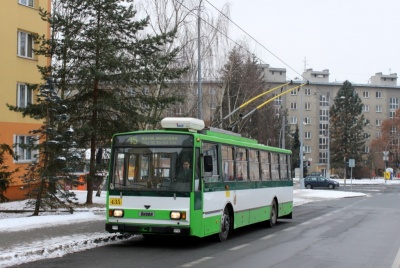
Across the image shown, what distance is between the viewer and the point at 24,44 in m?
29.7

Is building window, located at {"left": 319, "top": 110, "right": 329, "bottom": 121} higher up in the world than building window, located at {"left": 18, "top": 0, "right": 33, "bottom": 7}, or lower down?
higher up

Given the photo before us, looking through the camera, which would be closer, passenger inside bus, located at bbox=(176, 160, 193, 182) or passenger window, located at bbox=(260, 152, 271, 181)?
passenger inside bus, located at bbox=(176, 160, 193, 182)

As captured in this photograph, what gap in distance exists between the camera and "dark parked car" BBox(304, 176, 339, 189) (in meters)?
59.7

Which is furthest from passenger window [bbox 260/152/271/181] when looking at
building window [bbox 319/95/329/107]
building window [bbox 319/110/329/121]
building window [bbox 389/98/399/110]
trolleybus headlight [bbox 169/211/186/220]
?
building window [bbox 389/98/399/110]

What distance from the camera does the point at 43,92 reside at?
742 inches

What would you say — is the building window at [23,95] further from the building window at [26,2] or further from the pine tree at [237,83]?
the pine tree at [237,83]

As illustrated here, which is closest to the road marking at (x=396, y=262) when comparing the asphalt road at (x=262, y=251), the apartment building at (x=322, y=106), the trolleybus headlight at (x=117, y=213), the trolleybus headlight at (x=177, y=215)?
the asphalt road at (x=262, y=251)

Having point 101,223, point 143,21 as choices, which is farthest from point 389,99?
point 101,223

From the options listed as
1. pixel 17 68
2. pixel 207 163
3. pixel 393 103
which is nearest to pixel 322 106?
pixel 393 103

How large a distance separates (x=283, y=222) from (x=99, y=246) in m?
9.27

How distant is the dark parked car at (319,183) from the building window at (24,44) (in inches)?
1521

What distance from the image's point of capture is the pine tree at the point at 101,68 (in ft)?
74.1

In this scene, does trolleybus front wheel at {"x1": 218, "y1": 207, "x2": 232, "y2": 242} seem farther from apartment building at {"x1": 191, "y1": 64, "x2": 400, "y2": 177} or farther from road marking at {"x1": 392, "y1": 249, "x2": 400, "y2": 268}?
apartment building at {"x1": 191, "y1": 64, "x2": 400, "y2": 177}

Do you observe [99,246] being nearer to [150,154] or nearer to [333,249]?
[150,154]
